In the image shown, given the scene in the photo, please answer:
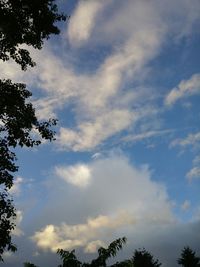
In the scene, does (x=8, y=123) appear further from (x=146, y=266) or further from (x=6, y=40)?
(x=146, y=266)

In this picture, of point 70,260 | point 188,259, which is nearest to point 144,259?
point 188,259

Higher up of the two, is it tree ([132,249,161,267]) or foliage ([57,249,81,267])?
tree ([132,249,161,267])

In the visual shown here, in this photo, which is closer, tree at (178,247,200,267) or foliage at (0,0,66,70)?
foliage at (0,0,66,70)

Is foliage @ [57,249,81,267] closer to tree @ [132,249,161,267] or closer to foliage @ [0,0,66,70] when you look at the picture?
foliage @ [0,0,66,70]

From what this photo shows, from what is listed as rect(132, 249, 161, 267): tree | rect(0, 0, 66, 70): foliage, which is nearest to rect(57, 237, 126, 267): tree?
rect(0, 0, 66, 70): foliage

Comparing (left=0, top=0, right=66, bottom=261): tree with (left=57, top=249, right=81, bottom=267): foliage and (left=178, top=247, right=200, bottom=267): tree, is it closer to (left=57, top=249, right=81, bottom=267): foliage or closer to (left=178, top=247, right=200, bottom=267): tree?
(left=57, top=249, right=81, bottom=267): foliage

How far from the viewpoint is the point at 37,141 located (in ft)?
51.3

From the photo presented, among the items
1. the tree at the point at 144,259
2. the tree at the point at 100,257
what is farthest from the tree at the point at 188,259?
the tree at the point at 100,257

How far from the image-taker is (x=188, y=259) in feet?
169

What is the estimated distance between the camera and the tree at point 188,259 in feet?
168

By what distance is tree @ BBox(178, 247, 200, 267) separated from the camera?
5116cm

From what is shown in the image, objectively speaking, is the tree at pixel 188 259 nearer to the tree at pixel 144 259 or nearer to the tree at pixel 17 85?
the tree at pixel 144 259

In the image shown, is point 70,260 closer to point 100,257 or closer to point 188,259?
point 100,257

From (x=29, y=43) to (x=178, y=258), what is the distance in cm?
4243
